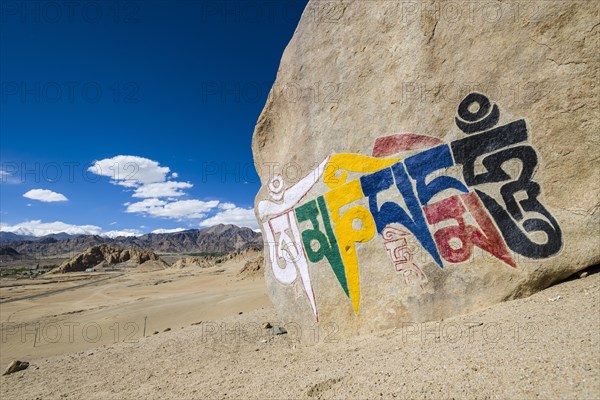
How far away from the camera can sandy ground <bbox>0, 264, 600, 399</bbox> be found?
2439 mm

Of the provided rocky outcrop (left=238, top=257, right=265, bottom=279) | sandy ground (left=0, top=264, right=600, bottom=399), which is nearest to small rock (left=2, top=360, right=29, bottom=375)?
sandy ground (left=0, top=264, right=600, bottom=399)

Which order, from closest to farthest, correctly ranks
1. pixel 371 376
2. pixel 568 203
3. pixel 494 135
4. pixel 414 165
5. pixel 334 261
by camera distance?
pixel 371 376 < pixel 568 203 < pixel 494 135 < pixel 414 165 < pixel 334 261

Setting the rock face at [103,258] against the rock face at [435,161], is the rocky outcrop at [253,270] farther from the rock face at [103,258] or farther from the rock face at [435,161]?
the rock face at [103,258]

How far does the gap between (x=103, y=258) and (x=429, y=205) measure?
6364cm

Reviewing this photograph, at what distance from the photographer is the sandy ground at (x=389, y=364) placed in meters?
2.44

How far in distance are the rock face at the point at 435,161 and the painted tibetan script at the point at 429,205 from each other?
0.02 meters

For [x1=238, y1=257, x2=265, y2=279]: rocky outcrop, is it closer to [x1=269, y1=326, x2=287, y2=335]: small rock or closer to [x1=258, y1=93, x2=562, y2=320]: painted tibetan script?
[x1=269, y1=326, x2=287, y2=335]: small rock

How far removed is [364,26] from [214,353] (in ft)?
18.9

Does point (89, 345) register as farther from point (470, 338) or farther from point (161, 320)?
point (470, 338)

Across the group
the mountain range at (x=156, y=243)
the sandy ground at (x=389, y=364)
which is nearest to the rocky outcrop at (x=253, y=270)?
the sandy ground at (x=389, y=364)

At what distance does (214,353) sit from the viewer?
6.18 metres

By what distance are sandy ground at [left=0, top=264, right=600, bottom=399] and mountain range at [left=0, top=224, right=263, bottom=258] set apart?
119 metres

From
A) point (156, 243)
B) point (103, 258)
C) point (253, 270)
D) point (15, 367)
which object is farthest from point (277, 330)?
point (156, 243)

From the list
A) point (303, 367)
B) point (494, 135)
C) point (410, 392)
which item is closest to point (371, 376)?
point (410, 392)
